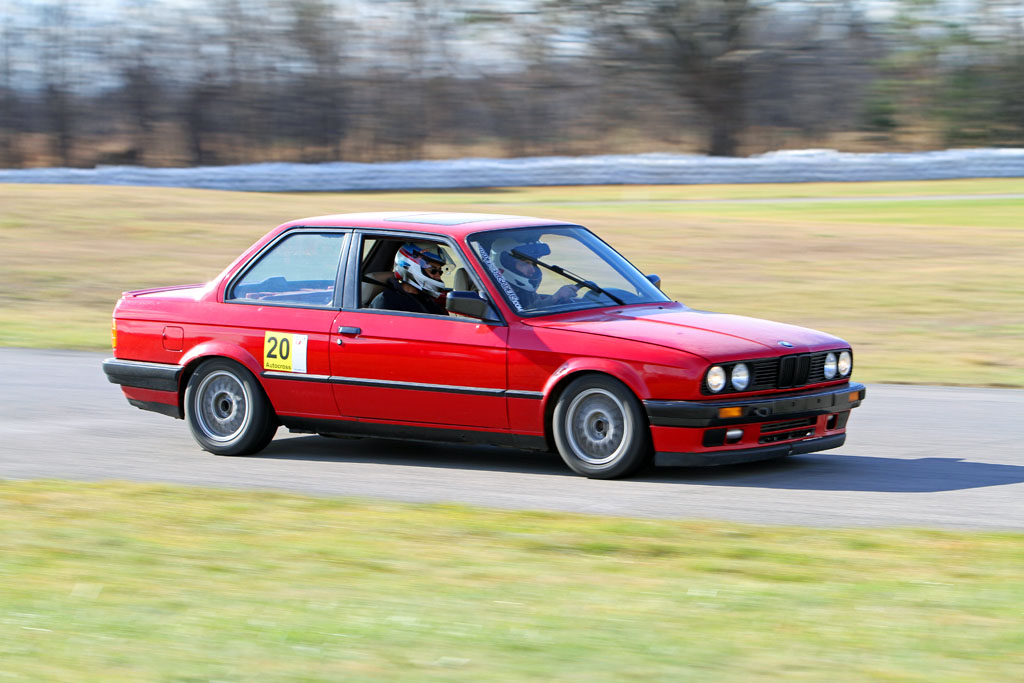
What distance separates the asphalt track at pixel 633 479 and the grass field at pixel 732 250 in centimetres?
284

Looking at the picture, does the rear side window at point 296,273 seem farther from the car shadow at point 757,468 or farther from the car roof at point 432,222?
the car shadow at point 757,468

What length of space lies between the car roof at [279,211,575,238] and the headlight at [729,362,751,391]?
173 centimetres

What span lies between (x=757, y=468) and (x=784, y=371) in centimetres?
71

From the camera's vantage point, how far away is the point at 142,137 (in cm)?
4656

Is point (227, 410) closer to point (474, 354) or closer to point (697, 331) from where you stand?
point (474, 354)

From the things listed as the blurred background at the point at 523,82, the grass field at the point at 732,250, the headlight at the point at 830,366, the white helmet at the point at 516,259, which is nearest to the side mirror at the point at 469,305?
the white helmet at the point at 516,259

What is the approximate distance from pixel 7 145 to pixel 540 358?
41.0m

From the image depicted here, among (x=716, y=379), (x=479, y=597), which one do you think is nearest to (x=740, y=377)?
(x=716, y=379)

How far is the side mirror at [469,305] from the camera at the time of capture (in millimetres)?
7707

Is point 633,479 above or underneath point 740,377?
underneath

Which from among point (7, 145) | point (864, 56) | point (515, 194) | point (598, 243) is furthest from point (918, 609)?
point (864, 56)

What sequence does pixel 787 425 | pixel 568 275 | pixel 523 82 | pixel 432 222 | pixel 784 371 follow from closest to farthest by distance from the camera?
pixel 784 371, pixel 787 425, pixel 568 275, pixel 432 222, pixel 523 82

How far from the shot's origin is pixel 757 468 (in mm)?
7926

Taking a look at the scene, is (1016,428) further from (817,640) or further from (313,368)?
(817,640)
